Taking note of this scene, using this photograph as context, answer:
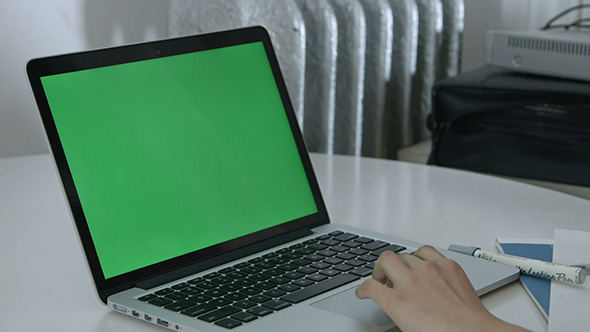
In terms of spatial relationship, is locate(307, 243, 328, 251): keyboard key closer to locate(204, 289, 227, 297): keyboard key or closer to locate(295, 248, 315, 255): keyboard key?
locate(295, 248, 315, 255): keyboard key

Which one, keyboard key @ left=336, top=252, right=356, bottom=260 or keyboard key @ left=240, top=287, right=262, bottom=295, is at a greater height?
keyboard key @ left=240, top=287, right=262, bottom=295

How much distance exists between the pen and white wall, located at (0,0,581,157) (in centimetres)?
96

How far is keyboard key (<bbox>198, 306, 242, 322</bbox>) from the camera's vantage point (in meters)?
0.57

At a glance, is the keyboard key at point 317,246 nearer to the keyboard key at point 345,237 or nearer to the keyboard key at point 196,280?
the keyboard key at point 345,237

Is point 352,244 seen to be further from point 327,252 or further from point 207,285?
point 207,285

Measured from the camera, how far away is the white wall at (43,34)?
4.42ft

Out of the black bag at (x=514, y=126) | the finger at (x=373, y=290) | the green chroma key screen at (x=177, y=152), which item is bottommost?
the black bag at (x=514, y=126)

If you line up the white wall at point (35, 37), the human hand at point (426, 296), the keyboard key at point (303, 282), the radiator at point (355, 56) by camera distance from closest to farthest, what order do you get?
the human hand at point (426, 296), the keyboard key at point (303, 282), the white wall at point (35, 37), the radiator at point (355, 56)

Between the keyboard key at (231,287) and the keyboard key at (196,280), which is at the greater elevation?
the keyboard key at (231,287)

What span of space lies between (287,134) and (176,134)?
0.15 meters

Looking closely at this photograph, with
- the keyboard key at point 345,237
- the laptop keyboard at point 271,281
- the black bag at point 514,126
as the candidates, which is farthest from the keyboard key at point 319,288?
the black bag at point 514,126

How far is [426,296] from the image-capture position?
0.57m

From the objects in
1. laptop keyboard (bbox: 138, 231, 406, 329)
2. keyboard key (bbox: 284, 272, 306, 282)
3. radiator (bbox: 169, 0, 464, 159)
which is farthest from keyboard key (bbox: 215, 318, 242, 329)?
radiator (bbox: 169, 0, 464, 159)

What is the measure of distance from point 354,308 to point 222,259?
0.16 m
